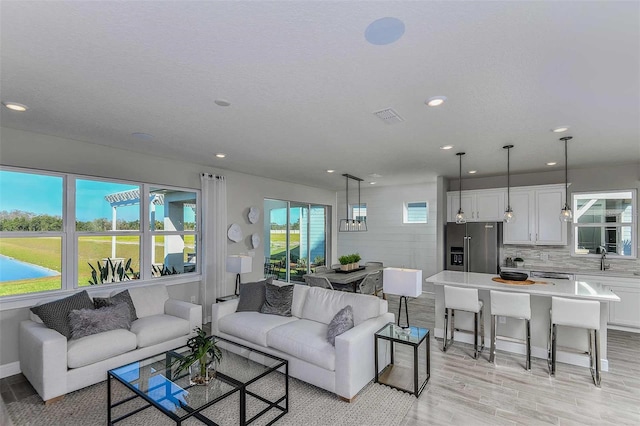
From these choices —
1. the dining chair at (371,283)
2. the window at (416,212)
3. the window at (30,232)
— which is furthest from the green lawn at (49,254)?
the window at (416,212)

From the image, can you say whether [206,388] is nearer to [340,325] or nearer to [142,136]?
[340,325]

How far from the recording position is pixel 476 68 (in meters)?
2.08

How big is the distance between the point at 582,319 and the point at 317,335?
2.90m

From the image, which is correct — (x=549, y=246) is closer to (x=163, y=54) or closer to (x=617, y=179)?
(x=617, y=179)

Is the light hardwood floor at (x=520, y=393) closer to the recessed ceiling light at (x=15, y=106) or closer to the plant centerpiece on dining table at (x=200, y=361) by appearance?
the plant centerpiece on dining table at (x=200, y=361)

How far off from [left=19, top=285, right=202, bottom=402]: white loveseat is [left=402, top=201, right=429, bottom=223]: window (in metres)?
5.43

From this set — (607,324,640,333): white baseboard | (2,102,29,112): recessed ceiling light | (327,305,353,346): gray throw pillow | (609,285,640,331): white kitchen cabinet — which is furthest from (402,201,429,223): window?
(2,102,29,112): recessed ceiling light

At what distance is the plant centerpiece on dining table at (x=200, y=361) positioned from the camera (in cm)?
255

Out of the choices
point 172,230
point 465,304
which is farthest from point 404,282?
point 172,230

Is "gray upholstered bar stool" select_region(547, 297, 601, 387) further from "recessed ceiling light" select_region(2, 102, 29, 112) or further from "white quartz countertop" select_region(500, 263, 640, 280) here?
"recessed ceiling light" select_region(2, 102, 29, 112)

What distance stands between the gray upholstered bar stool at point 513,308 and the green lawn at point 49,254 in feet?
16.9

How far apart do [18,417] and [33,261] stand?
1.79m

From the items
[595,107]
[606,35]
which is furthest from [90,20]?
[595,107]

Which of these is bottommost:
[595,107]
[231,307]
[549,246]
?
[231,307]
